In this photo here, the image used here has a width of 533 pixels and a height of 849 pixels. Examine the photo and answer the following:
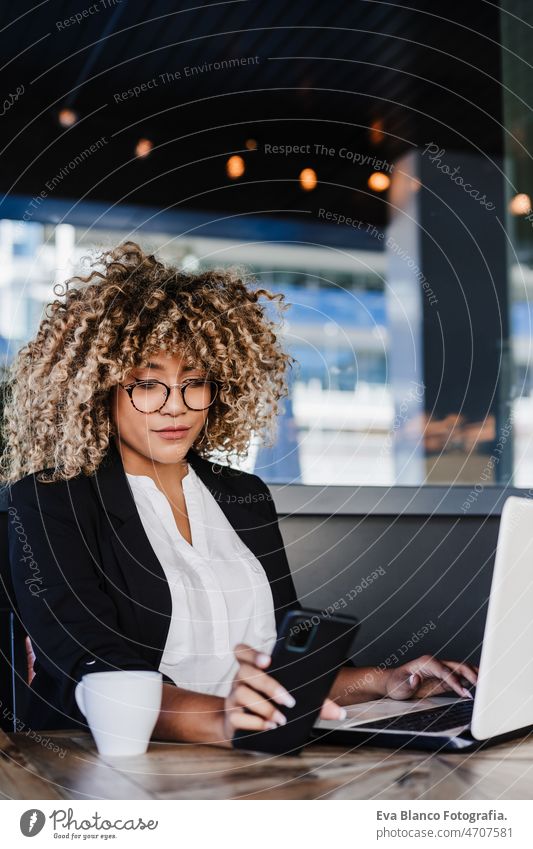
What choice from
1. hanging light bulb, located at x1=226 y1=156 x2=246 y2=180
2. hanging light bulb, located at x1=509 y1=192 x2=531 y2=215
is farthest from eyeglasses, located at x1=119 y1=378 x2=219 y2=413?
hanging light bulb, located at x1=226 y1=156 x2=246 y2=180

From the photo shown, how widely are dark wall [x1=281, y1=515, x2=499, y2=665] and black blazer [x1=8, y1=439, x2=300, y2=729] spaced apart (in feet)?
0.94

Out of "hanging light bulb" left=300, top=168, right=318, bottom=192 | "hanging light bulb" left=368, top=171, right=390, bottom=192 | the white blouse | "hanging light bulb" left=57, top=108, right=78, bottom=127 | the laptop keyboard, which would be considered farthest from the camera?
→ "hanging light bulb" left=368, top=171, right=390, bottom=192

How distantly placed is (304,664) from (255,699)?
64 millimetres

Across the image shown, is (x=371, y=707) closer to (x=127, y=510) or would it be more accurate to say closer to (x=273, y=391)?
(x=127, y=510)

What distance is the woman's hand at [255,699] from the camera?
722mm

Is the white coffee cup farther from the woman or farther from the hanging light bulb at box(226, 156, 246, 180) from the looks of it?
the hanging light bulb at box(226, 156, 246, 180)

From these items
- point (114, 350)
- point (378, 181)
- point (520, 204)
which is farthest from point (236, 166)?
point (114, 350)

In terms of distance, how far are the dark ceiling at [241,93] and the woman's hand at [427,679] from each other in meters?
2.32

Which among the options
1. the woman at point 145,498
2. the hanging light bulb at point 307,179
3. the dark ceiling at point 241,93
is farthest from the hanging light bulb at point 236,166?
the woman at point 145,498

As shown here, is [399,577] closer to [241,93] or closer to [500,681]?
[500,681]

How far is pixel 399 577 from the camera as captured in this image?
5.17ft

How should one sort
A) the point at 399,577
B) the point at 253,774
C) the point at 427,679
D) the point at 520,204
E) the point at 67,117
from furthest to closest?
the point at 67,117
the point at 520,204
the point at 399,577
the point at 427,679
the point at 253,774

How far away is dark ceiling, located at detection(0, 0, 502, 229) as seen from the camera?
10.4ft

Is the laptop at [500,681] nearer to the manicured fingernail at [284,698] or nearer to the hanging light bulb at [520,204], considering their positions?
the manicured fingernail at [284,698]
